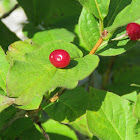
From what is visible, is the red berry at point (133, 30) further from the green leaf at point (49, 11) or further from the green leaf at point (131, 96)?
the green leaf at point (49, 11)

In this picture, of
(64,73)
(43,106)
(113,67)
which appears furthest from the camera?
(113,67)

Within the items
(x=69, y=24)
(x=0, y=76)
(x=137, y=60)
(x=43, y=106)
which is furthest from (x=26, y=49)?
(x=137, y=60)

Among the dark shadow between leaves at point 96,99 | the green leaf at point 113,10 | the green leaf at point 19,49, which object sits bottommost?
the dark shadow between leaves at point 96,99

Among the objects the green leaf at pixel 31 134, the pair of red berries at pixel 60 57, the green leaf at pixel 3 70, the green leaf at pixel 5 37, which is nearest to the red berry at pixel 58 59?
the pair of red berries at pixel 60 57

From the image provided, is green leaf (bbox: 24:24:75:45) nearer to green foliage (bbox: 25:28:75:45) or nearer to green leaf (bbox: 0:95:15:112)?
green foliage (bbox: 25:28:75:45)

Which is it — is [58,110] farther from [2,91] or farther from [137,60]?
[137,60]

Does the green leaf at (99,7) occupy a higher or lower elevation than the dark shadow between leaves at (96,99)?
higher

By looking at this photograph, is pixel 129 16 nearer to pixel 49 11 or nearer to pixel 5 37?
pixel 5 37

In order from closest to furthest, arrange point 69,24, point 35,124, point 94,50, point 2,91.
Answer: point 94,50 < point 2,91 < point 35,124 < point 69,24
